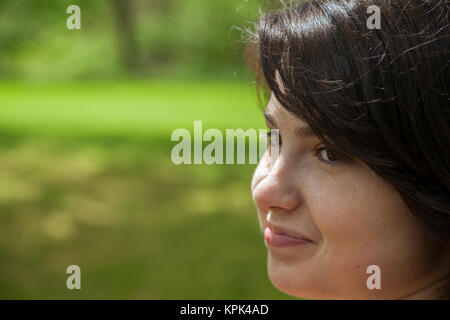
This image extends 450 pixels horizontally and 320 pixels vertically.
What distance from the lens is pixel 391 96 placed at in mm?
1497

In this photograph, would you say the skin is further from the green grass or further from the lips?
the green grass

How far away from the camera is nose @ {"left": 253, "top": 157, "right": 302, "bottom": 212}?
156cm

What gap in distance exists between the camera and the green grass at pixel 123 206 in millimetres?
4949

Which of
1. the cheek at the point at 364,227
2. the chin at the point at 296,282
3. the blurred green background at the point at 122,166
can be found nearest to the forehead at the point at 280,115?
the cheek at the point at 364,227

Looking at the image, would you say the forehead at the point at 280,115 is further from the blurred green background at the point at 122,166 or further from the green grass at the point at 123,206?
the green grass at the point at 123,206

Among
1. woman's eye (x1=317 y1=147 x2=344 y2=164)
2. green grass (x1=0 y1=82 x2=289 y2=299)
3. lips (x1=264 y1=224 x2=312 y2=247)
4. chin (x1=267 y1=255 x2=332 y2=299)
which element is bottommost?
chin (x1=267 y1=255 x2=332 y2=299)

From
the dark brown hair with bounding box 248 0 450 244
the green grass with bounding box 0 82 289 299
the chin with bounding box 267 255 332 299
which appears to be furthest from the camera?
the green grass with bounding box 0 82 289 299

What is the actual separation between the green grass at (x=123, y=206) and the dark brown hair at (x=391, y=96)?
107 centimetres

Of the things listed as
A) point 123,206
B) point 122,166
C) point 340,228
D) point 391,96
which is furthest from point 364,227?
point 122,166

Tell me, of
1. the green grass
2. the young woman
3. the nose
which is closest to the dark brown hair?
the young woman

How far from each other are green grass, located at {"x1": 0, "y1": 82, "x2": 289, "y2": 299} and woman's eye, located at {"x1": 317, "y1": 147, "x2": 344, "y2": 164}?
1.05m

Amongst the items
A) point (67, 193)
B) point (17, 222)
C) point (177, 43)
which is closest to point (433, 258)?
point (17, 222)

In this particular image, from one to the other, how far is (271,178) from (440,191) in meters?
0.37

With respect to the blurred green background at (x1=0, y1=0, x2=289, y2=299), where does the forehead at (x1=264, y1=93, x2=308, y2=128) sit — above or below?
below
